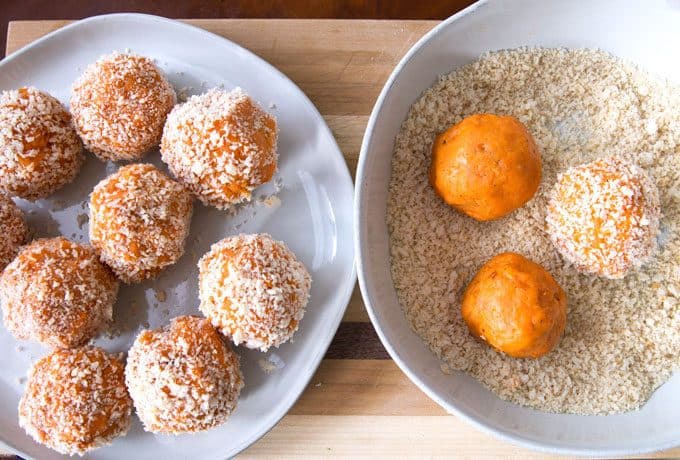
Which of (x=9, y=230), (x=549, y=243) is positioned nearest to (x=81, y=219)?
(x=9, y=230)

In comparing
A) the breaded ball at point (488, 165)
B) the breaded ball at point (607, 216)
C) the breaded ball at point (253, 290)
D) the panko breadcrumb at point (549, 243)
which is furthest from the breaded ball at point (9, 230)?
the breaded ball at point (607, 216)

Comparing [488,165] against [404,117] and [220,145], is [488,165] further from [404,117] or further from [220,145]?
[220,145]

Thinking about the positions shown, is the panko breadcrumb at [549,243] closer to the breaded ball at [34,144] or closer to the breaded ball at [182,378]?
the breaded ball at [182,378]

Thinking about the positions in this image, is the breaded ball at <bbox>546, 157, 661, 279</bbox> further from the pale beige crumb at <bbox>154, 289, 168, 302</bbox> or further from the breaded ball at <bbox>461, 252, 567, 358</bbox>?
the pale beige crumb at <bbox>154, 289, 168, 302</bbox>

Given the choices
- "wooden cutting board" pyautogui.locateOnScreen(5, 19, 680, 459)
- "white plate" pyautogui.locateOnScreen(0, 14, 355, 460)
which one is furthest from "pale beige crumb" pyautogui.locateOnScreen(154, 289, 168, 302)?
"wooden cutting board" pyautogui.locateOnScreen(5, 19, 680, 459)

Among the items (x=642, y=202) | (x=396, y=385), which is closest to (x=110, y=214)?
(x=396, y=385)

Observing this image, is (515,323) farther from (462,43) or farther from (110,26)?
(110,26)
